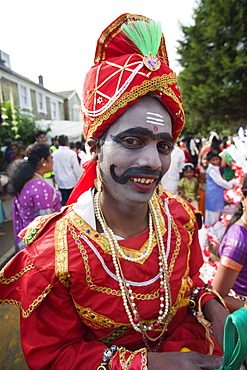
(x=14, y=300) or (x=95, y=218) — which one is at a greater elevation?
(x=95, y=218)

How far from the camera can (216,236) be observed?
3.45 meters

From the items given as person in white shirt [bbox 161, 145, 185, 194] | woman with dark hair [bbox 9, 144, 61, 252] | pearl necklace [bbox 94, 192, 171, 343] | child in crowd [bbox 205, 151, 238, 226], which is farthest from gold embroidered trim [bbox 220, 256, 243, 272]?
person in white shirt [bbox 161, 145, 185, 194]

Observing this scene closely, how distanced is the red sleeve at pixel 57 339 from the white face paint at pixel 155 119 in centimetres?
78

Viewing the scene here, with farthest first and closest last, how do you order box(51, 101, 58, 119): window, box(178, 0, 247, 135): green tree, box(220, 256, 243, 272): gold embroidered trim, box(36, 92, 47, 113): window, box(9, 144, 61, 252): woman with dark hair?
box(51, 101, 58, 119): window
box(178, 0, 247, 135): green tree
box(36, 92, 47, 113): window
box(9, 144, 61, 252): woman with dark hair
box(220, 256, 243, 272): gold embroidered trim

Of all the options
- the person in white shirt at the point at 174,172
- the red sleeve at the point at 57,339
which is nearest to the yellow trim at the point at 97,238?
the red sleeve at the point at 57,339

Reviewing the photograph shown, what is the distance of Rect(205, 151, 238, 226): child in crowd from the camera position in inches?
182

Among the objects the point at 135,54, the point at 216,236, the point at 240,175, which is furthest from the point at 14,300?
the point at 216,236

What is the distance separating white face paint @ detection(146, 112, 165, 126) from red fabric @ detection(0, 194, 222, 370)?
1.85 feet

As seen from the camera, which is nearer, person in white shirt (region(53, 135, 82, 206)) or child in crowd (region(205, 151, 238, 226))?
child in crowd (region(205, 151, 238, 226))

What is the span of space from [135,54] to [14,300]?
48.8 inches

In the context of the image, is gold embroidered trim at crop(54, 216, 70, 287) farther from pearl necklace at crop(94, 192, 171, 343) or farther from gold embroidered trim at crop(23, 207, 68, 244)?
pearl necklace at crop(94, 192, 171, 343)

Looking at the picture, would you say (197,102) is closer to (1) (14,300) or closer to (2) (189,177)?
(2) (189,177)

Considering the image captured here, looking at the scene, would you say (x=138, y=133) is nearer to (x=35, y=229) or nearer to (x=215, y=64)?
(x=35, y=229)

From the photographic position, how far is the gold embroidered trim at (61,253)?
1030mm
